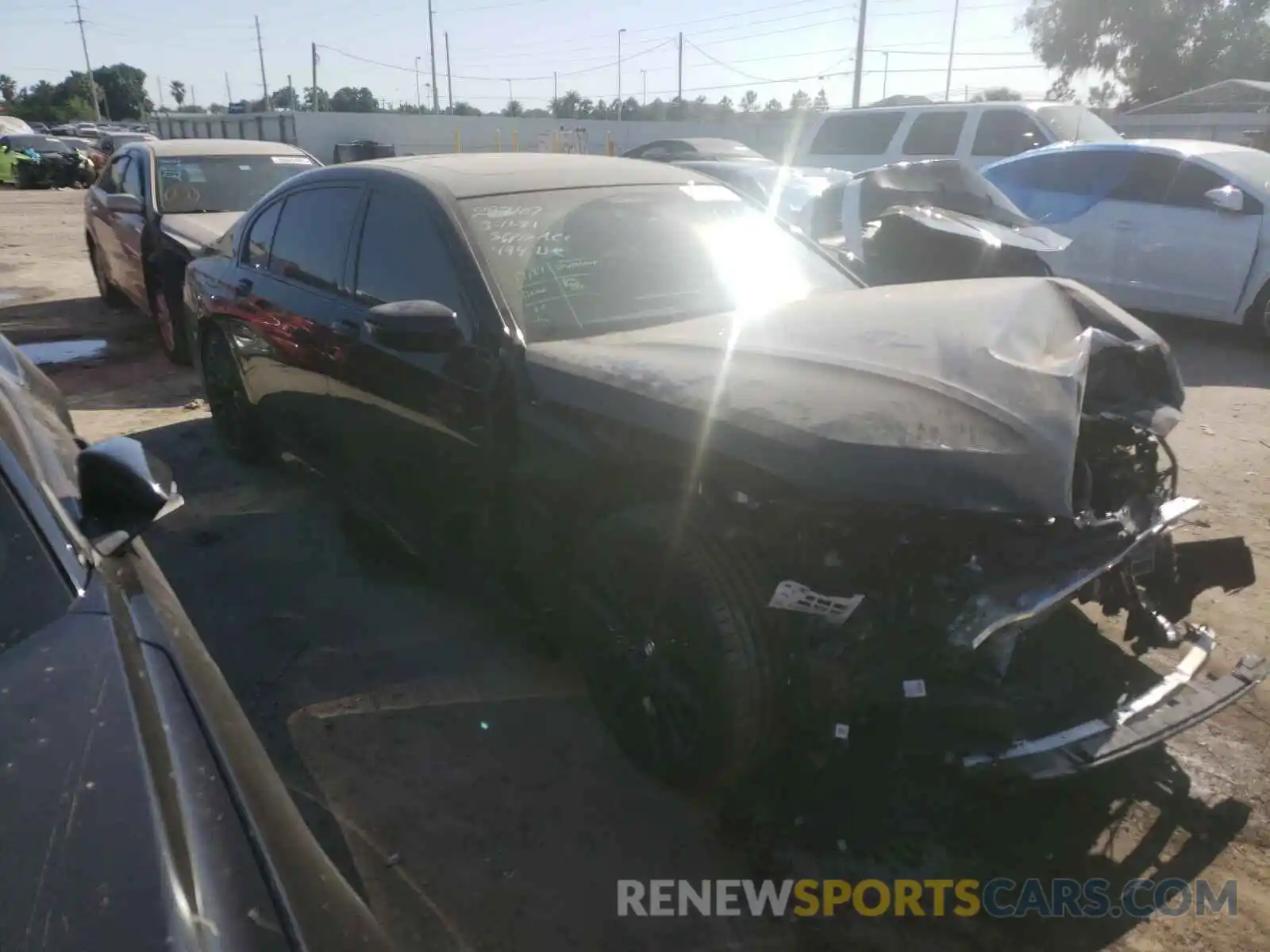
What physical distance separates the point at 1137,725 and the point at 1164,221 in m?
6.91

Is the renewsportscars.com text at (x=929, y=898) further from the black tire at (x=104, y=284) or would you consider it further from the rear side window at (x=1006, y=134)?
the rear side window at (x=1006, y=134)

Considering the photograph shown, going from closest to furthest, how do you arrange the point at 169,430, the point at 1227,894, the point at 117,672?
1. the point at 117,672
2. the point at 1227,894
3. the point at 169,430

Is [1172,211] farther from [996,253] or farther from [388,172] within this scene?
[388,172]

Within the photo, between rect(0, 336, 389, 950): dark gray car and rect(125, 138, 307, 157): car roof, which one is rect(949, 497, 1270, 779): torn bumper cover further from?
rect(125, 138, 307, 157): car roof

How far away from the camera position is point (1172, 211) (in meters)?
7.88

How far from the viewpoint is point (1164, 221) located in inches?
312

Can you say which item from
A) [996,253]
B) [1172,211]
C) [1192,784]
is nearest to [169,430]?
[996,253]

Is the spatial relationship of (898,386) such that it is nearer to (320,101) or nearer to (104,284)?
(104,284)

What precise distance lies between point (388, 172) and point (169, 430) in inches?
128

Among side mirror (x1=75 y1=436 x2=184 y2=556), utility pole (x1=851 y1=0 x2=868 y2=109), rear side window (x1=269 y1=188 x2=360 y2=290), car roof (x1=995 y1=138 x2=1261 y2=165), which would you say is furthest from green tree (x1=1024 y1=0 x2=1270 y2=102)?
side mirror (x1=75 y1=436 x2=184 y2=556)

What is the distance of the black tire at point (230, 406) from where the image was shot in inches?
201

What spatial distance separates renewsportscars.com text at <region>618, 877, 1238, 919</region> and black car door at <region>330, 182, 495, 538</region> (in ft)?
4.63

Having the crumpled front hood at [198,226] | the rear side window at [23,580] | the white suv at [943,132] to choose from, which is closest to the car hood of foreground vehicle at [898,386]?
the rear side window at [23,580]

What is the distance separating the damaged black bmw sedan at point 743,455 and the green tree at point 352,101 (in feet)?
211
